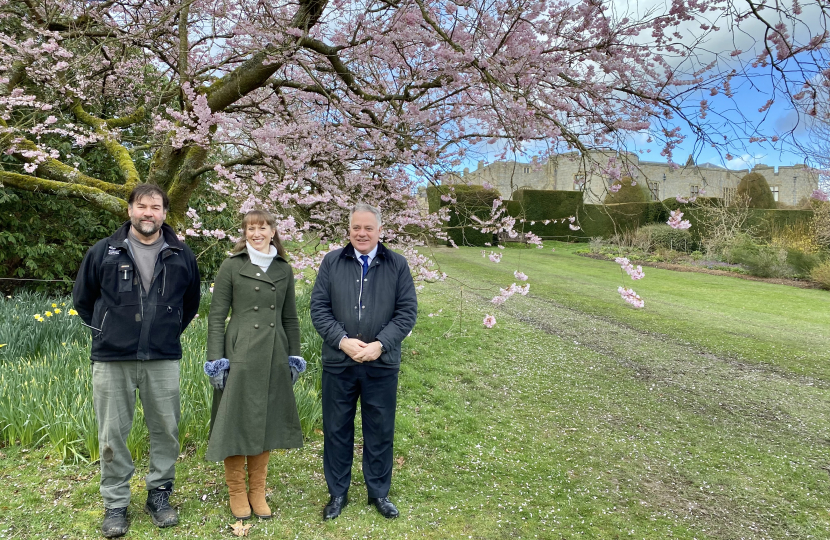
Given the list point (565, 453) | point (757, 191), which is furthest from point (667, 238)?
point (565, 453)

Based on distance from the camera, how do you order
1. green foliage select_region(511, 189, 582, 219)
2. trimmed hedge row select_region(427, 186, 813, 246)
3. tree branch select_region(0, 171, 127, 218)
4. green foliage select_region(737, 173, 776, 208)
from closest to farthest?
tree branch select_region(0, 171, 127, 218) < trimmed hedge row select_region(427, 186, 813, 246) < green foliage select_region(737, 173, 776, 208) < green foliage select_region(511, 189, 582, 219)

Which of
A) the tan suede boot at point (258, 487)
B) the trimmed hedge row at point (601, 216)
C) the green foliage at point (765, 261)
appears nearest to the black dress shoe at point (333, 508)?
the tan suede boot at point (258, 487)

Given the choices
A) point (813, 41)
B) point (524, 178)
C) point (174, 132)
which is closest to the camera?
point (813, 41)

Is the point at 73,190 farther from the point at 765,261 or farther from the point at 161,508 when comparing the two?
the point at 765,261

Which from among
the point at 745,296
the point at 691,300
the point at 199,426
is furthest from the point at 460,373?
the point at 745,296

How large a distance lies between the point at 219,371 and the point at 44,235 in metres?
6.34

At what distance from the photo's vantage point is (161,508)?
2414 mm

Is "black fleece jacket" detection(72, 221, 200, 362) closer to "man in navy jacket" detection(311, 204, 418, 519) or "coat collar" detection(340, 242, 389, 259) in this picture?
"man in navy jacket" detection(311, 204, 418, 519)

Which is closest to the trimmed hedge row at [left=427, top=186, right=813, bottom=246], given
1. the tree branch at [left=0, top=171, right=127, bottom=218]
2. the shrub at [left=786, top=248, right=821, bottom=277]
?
the shrub at [left=786, top=248, right=821, bottom=277]

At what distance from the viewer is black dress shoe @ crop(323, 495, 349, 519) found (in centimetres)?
256

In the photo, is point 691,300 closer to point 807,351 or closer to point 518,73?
point 807,351

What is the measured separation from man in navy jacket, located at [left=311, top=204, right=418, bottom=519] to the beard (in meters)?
0.82

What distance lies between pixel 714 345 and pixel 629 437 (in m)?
4.22

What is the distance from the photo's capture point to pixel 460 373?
568 centimetres
